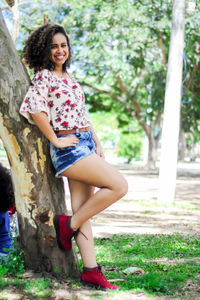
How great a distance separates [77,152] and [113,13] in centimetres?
1381

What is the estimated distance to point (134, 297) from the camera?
3314mm

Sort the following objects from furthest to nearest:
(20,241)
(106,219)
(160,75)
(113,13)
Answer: (160,75) → (113,13) → (106,219) → (20,241)

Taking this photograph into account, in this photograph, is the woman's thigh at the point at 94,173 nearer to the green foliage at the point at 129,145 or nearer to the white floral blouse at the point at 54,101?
the white floral blouse at the point at 54,101

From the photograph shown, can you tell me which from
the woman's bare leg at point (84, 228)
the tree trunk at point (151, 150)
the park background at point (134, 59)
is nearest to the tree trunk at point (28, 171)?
the woman's bare leg at point (84, 228)

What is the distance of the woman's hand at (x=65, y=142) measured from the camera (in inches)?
127

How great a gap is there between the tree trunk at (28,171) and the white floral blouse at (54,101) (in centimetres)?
11

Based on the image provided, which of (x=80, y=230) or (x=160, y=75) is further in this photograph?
(x=160, y=75)

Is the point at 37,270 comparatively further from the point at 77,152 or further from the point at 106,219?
the point at 106,219

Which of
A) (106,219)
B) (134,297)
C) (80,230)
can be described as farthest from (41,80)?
(106,219)

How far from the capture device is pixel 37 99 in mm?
3229

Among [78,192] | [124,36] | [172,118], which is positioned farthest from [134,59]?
[78,192]

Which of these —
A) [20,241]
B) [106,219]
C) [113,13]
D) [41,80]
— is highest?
[113,13]

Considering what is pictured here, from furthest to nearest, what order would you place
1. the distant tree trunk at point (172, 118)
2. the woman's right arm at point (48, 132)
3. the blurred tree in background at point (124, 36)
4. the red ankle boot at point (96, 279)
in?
1. the blurred tree in background at point (124, 36)
2. the distant tree trunk at point (172, 118)
3. the red ankle boot at point (96, 279)
4. the woman's right arm at point (48, 132)

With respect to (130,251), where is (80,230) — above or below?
above
